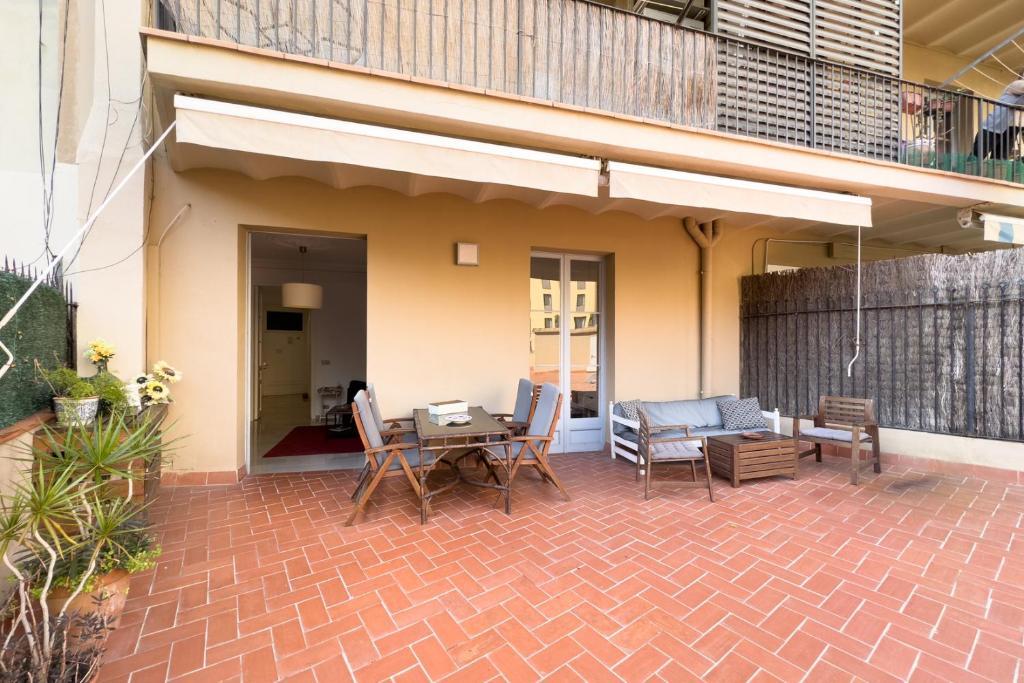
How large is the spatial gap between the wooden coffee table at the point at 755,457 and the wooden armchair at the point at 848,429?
56 centimetres

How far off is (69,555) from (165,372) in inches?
92.8

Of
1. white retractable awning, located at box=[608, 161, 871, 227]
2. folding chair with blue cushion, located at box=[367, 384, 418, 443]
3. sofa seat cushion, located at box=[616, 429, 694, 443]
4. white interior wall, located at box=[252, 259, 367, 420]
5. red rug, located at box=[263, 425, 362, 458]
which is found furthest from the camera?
white interior wall, located at box=[252, 259, 367, 420]

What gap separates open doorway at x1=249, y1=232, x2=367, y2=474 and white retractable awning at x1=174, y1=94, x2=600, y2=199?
1902mm

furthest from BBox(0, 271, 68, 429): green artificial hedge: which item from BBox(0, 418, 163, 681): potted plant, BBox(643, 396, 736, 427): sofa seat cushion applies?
BBox(643, 396, 736, 427): sofa seat cushion

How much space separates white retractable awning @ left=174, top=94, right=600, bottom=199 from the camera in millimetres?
2723

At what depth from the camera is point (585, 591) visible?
2.39 meters

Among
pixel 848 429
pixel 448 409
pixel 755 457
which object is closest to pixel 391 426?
pixel 448 409

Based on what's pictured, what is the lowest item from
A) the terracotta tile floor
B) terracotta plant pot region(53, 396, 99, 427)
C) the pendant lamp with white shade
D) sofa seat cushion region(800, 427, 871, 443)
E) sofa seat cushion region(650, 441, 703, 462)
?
the terracotta tile floor

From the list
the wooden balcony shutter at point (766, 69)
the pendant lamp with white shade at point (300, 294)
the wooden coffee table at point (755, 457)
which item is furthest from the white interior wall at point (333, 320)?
the wooden balcony shutter at point (766, 69)

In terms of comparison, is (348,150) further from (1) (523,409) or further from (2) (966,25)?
(2) (966,25)

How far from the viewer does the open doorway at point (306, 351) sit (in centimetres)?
580

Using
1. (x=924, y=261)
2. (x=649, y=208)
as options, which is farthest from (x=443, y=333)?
(x=924, y=261)

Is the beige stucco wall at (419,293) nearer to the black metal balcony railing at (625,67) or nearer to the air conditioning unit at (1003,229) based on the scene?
the black metal balcony railing at (625,67)

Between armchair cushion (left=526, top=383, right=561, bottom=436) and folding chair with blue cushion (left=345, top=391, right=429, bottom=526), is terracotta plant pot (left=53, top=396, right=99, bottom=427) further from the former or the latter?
armchair cushion (left=526, top=383, right=561, bottom=436)
